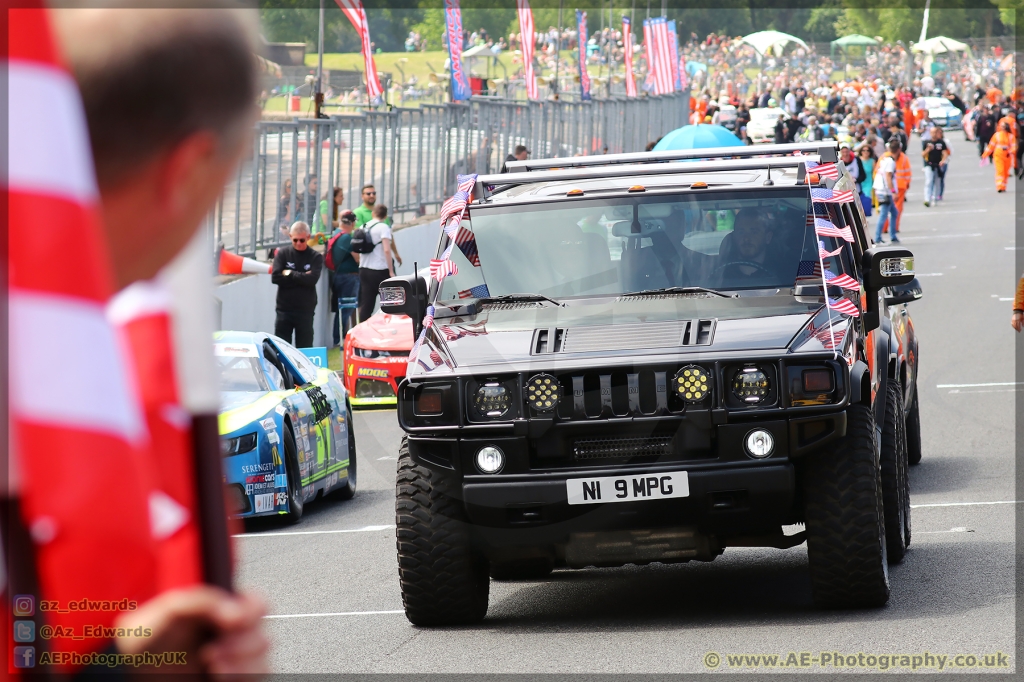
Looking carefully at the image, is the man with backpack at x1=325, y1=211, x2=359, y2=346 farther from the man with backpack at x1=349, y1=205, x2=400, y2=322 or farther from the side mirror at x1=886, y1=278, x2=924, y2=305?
the side mirror at x1=886, y1=278, x2=924, y2=305

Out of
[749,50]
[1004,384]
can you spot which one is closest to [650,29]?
[1004,384]

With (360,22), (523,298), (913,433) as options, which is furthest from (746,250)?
(360,22)

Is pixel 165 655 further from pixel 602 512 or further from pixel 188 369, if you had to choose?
pixel 602 512

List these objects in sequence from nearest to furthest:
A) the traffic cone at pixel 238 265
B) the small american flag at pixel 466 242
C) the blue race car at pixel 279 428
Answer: the small american flag at pixel 466 242
the blue race car at pixel 279 428
the traffic cone at pixel 238 265

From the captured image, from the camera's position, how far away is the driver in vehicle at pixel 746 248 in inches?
324

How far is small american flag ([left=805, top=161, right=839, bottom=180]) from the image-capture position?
857 centimetres

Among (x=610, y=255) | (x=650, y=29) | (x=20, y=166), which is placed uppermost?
(x=650, y=29)

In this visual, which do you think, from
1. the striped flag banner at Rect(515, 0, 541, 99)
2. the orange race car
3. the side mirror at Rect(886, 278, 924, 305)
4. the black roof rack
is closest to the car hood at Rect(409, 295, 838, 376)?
the black roof rack

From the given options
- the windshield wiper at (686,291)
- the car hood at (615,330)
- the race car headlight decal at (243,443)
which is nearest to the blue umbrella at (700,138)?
the race car headlight decal at (243,443)

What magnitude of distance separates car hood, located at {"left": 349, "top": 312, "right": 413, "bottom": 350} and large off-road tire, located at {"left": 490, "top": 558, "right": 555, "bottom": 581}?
29.0 ft

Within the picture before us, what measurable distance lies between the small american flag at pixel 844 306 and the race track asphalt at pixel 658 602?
1.37 metres

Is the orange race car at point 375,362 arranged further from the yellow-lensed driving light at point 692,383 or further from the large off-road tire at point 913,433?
the yellow-lensed driving light at point 692,383

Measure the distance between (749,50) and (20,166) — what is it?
122m

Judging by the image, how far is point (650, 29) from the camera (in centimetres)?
5581
